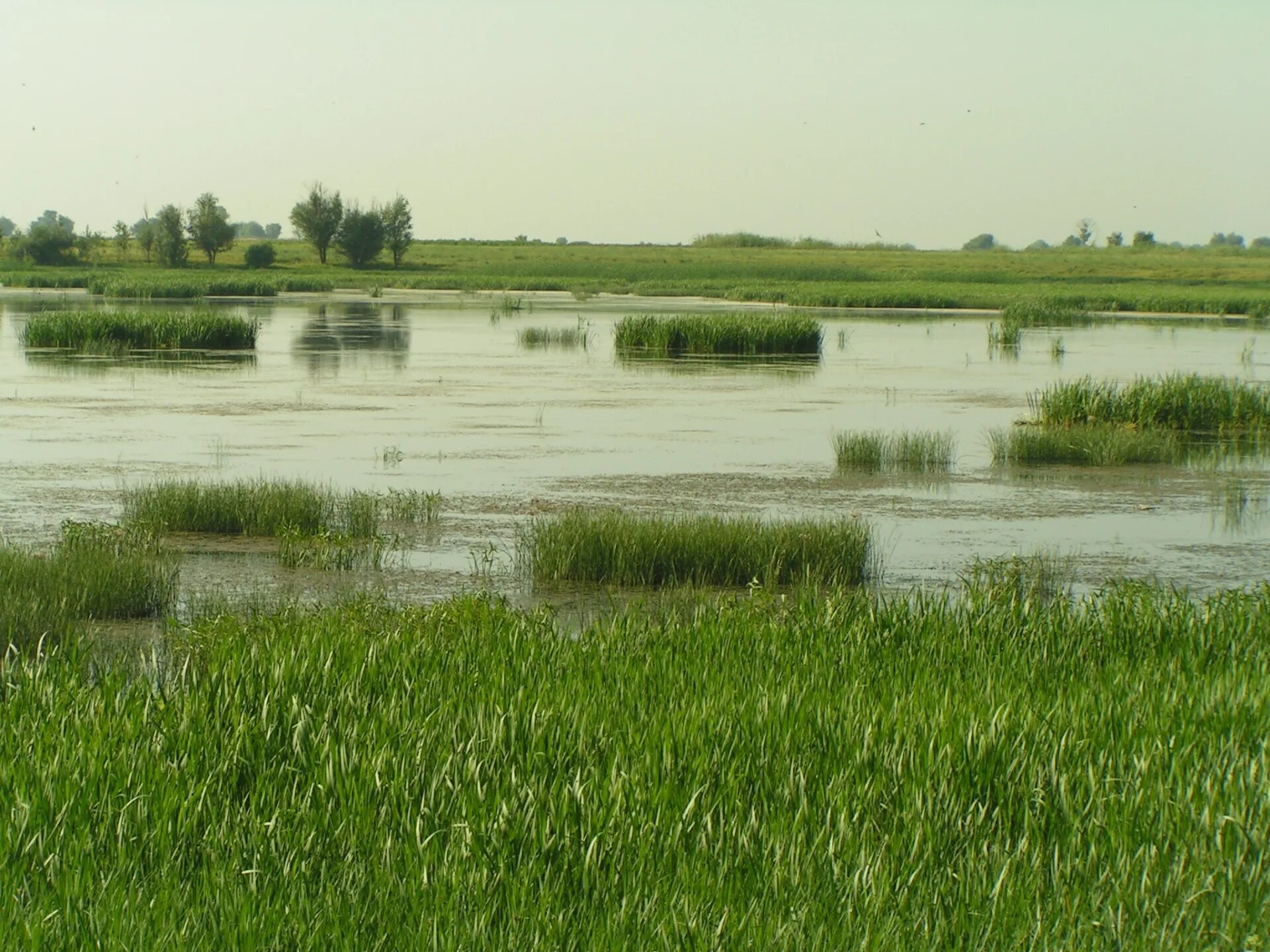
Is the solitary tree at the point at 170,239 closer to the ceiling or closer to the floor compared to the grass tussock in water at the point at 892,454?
closer to the ceiling

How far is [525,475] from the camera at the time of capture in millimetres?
15289

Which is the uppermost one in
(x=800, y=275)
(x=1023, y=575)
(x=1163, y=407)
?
(x=800, y=275)

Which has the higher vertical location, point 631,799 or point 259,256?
Result: point 259,256

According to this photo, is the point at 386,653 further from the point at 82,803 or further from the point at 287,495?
the point at 287,495

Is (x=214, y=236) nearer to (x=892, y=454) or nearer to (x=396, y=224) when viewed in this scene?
(x=396, y=224)

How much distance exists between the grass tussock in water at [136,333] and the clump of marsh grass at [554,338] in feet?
24.0

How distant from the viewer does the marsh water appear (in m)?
11.8

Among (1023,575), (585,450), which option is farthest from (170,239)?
(1023,575)

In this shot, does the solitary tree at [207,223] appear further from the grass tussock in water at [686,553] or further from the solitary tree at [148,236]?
the grass tussock in water at [686,553]

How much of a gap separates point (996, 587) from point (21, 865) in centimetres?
713

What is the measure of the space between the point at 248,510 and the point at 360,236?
294 ft

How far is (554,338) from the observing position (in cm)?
3791

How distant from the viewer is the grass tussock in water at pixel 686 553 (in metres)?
10.4

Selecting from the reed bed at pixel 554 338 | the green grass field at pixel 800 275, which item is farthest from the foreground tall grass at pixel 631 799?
the green grass field at pixel 800 275
